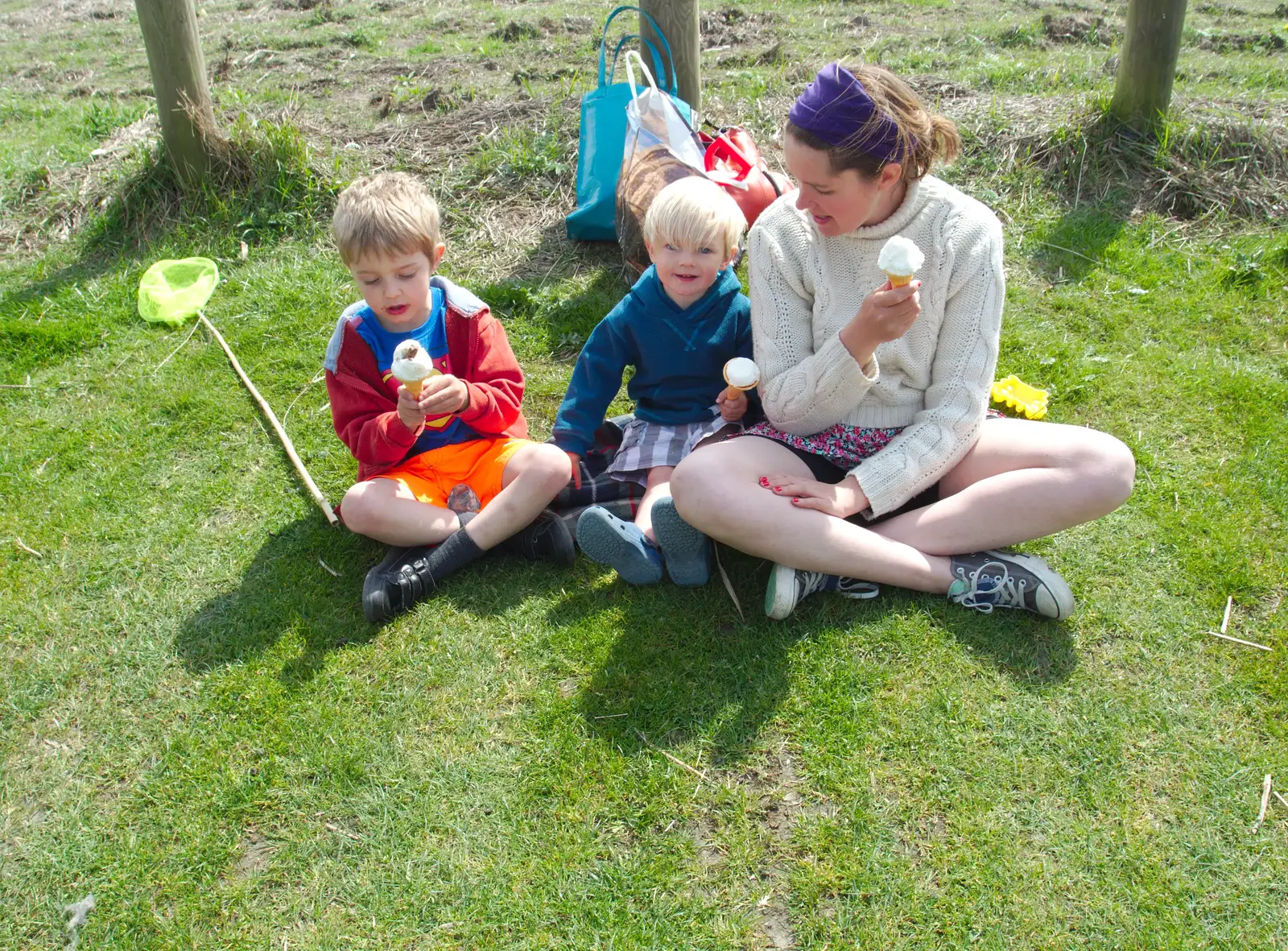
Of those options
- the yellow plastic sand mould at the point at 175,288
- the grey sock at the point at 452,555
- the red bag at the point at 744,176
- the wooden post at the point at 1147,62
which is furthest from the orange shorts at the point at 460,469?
the wooden post at the point at 1147,62

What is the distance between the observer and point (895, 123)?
2.35 meters

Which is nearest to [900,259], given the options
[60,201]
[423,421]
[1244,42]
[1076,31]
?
[423,421]

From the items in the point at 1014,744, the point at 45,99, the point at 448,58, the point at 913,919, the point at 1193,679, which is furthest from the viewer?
the point at 45,99

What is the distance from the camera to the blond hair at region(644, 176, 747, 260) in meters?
2.85

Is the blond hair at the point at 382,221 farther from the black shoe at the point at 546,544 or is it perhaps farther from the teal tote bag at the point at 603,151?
the teal tote bag at the point at 603,151

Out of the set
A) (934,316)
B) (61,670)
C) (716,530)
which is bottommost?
(61,670)

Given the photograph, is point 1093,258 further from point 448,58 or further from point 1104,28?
point 448,58

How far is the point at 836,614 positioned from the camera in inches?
104

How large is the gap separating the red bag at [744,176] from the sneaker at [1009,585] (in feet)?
6.58

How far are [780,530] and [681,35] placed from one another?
10.7ft

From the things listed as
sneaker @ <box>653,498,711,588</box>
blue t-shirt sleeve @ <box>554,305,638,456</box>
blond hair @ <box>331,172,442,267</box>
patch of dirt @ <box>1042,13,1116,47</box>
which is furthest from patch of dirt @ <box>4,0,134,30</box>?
sneaker @ <box>653,498,711,588</box>

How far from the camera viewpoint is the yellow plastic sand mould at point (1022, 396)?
3.45 metres

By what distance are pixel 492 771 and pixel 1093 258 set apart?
371 centimetres

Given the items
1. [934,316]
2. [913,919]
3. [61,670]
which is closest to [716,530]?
[934,316]
